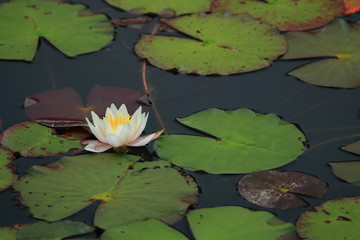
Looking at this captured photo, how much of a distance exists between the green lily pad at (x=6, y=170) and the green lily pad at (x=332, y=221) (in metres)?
1.22

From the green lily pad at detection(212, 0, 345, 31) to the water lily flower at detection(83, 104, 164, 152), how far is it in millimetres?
1328

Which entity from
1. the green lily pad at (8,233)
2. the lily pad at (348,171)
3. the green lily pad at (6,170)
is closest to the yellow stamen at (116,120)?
the green lily pad at (6,170)

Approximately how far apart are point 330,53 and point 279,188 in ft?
3.96

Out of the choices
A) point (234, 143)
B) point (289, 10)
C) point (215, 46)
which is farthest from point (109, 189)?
point (289, 10)

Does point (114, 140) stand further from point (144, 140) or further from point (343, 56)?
→ point (343, 56)

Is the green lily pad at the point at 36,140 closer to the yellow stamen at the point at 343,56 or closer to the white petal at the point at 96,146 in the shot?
the white petal at the point at 96,146

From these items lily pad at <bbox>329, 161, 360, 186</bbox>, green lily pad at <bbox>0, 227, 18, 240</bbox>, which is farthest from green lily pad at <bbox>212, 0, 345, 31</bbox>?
green lily pad at <bbox>0, 227, 18, 240</bbox>

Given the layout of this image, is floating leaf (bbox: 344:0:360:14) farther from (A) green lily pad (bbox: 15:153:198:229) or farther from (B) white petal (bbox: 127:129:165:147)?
(A) green lily pad (bbox: 15:153:198:229)

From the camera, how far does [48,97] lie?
3.20m

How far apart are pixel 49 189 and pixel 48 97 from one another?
2.41 feet

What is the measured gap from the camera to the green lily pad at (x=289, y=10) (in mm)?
3838

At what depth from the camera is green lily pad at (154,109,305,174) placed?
Answer: 2.77 meters

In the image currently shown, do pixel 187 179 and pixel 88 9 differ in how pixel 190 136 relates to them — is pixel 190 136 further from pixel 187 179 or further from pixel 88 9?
pixel 88 9

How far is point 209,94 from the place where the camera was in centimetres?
329
